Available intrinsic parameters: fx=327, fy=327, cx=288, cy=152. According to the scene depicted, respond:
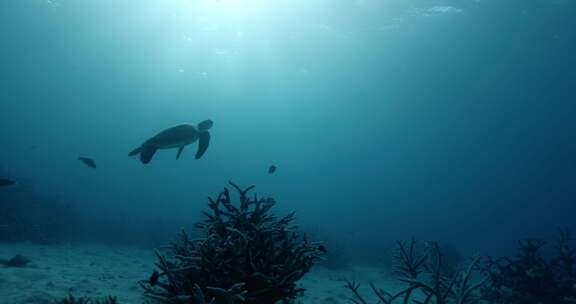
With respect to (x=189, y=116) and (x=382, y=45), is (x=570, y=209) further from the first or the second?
(x=189, y=116)

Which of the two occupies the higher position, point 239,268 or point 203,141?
point 203,141

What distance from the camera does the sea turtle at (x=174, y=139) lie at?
5188 millimetres

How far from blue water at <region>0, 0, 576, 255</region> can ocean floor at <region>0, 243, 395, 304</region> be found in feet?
29.5

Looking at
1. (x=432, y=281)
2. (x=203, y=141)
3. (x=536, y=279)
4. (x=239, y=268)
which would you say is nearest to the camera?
(x=239, y=268)

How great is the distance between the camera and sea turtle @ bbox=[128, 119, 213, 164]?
5188mm

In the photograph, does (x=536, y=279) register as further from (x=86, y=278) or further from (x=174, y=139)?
(x=86, y=278)

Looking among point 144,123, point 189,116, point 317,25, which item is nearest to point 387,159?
point 189,116

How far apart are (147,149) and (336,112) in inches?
2244

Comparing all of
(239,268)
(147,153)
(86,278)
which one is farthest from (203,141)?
(86,278)

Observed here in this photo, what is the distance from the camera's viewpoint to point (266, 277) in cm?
360

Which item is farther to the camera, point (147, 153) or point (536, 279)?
point (536, 279)

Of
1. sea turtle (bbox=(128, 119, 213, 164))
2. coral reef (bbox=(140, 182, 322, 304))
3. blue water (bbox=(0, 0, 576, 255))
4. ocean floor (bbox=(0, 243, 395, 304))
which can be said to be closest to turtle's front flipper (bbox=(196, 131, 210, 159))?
sea turtle (bbox=(128, 119, 213, 164))

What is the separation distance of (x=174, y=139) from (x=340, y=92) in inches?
1740

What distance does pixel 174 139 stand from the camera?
539 cm
